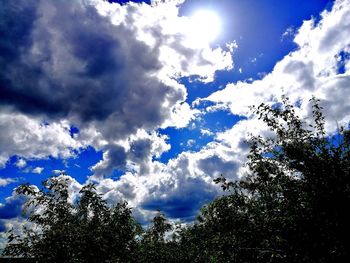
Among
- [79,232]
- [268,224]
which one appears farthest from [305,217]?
[79,232]

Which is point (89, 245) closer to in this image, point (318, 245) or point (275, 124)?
point (318, 245)

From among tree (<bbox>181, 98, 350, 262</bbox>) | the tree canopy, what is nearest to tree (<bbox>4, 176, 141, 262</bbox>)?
the tree canopy

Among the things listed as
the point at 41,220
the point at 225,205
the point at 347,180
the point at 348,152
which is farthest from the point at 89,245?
the point at 225,205

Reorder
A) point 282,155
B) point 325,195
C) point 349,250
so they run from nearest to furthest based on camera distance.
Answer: point 349,250, point 325,195, point 282,155

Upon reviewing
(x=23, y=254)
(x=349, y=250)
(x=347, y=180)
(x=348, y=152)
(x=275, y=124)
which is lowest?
(x=349, y=250)

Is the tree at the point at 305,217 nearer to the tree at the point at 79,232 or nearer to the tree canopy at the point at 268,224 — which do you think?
the tree canopy at the point at 268,224

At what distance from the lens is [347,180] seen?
7887 millimetres

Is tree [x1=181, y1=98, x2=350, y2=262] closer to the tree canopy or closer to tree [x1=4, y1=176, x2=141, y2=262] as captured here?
the tree canopy

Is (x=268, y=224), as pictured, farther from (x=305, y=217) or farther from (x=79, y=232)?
(x=79, y=232)

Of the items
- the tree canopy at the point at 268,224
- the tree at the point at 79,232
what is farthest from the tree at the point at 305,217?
the tree at the point at 79,232

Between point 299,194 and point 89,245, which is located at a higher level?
point 299,194

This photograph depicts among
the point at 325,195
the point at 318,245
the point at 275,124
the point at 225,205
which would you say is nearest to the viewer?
the point at 318,245

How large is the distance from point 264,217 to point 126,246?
5273mm

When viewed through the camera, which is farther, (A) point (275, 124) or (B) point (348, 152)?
(A) point (275, 124)
